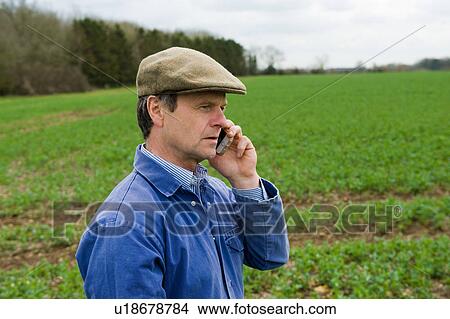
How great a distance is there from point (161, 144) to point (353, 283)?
3057 mm

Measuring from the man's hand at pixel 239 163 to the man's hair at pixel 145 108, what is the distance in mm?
235

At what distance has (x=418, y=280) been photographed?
404 cm

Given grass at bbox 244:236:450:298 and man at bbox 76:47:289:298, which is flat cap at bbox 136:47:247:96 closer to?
man at bbox 76:47:289:298

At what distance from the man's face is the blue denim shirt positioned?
9cm

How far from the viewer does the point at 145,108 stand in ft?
4.85

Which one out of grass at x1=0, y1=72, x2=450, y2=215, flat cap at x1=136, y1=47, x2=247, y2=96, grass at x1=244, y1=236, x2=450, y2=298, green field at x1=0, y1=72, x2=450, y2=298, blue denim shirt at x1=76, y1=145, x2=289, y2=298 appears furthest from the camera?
grass at x1=0, y1=72, x2=450, y2=215

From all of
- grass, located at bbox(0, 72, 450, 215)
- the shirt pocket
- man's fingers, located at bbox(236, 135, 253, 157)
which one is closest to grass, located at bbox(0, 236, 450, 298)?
grass, located at bbox(0, 72, 450, 215)

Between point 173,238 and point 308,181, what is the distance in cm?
658

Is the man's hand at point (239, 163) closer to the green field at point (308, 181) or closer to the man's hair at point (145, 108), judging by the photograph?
Result: the man's hair at point (145, 108)

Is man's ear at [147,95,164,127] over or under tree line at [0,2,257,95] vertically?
under

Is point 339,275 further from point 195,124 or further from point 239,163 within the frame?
point 195,124

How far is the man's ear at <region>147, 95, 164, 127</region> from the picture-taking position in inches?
56.4

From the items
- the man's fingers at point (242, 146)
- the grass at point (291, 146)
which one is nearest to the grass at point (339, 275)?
the grass at point (291, 146)
